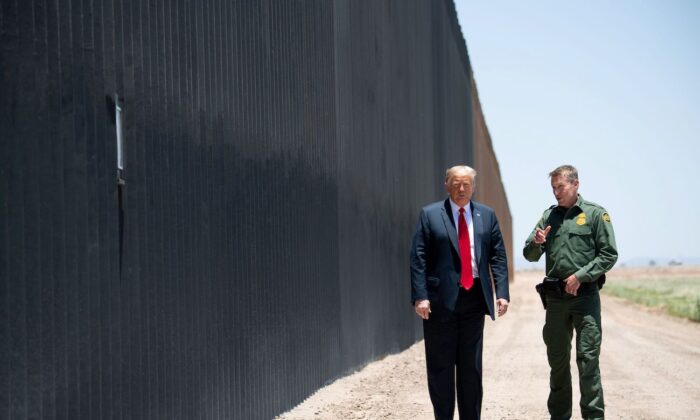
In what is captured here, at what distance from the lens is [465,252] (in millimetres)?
6789

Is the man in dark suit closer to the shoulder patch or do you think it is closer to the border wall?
the shoulder patch

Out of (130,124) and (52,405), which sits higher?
(130,124)

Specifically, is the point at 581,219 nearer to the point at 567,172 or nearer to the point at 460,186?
the point at 567,172

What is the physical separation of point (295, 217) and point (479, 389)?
9.73ft

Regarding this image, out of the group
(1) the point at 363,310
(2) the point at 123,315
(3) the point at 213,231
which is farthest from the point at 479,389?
(1) the point at 363,310

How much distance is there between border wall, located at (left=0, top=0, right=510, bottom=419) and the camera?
14.7ft

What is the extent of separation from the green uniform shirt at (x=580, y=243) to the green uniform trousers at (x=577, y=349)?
0.24 meters

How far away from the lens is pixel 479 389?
22.2 feet

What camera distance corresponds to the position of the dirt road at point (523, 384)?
884cm

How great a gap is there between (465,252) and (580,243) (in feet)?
3.86

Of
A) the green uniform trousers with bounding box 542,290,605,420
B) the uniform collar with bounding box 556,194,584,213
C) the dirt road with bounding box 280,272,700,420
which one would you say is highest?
the uniform collar with bounding box 556,194,584,213

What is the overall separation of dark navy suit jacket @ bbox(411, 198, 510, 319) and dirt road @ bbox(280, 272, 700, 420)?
7.13ft

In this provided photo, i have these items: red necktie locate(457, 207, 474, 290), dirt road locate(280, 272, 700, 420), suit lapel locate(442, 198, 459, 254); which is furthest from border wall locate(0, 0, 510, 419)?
red necktie locate(457, 207, 474, 290)

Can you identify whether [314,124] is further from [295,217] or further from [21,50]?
[21,50]
